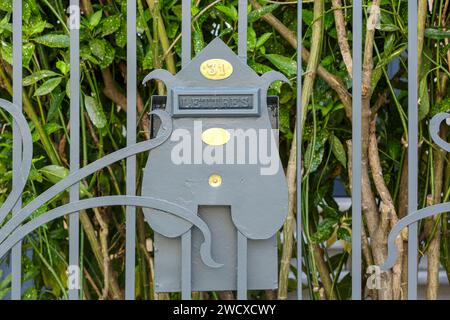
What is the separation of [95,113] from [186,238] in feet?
2.10

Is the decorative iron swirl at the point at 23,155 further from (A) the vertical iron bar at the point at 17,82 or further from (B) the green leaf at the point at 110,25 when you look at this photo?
(B) the green leaf at the point at 110,25

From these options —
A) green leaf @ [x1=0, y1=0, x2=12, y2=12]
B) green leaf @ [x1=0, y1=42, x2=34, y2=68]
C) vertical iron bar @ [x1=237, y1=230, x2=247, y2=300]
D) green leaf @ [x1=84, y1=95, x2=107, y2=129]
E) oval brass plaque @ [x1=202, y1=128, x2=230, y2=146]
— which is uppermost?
green leaf @ [x1=0, y1=0, x2=12, y2=12]

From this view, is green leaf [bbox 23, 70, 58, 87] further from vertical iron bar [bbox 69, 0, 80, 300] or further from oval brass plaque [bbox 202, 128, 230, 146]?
oval brass plaque [bbox 202, 128, 230, 146]

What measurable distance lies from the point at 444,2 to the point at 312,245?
93cm

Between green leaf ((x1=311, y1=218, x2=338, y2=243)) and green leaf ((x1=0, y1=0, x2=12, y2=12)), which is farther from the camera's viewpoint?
green leaf ((x1=311, y1=218, x2=338, y2=243))

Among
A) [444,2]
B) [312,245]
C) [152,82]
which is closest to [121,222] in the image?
[152,82]

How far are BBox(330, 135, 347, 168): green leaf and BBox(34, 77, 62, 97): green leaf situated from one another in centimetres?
92

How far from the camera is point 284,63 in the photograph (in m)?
2.38

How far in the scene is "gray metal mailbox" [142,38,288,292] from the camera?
6.68 feet

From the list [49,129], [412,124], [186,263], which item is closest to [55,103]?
[49,129]

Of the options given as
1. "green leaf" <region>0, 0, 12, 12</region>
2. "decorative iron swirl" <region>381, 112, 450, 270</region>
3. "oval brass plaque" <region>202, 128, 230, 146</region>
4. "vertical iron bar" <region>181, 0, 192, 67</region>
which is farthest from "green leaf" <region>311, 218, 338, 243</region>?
"green leaf" <region>0, 0, 12, 12</region>

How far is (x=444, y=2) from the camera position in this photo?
2.55 meters

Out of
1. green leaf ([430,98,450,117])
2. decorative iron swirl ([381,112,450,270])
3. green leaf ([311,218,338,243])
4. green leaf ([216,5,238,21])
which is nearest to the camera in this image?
decorative iron swirl ([381,112,450,270])
